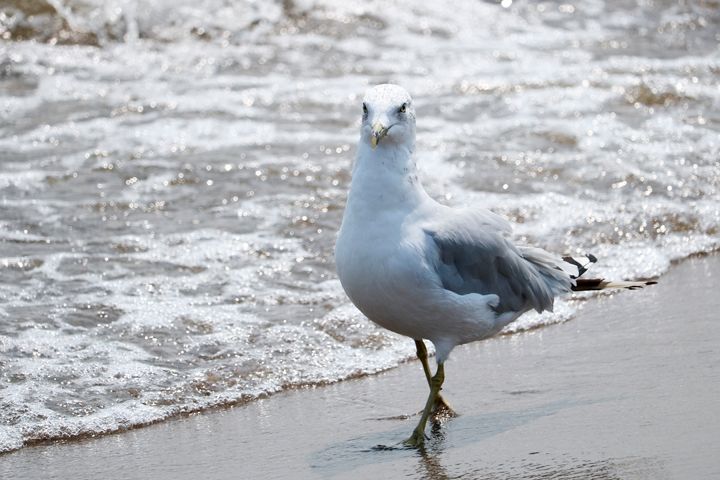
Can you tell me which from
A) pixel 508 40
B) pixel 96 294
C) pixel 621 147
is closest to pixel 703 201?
pixel 621 147

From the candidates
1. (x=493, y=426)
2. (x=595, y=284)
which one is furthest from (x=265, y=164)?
(x=493, y=426)

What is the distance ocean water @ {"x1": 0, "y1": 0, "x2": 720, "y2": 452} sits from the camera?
5.16 metres

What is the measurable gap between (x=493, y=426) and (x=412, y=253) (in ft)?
2.32

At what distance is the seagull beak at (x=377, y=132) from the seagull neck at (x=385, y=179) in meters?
0.14

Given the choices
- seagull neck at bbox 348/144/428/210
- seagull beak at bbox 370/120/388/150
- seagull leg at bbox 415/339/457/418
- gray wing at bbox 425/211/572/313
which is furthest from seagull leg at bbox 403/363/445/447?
seagull beak at bbox 370/120/388/150

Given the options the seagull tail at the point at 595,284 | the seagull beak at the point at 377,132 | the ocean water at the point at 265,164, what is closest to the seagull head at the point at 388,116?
the seagull beak at the point at 377,132

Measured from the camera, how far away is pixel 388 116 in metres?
4.05

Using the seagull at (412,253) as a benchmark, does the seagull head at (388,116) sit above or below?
above

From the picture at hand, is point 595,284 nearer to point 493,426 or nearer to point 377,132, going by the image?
point 493,426

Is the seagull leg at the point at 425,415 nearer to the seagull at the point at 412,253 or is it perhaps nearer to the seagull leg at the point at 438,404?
Answer: the seagull at the point at 412,253

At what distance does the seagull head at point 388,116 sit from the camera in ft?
13.2

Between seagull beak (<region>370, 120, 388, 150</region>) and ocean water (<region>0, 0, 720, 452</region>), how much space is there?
1314mm

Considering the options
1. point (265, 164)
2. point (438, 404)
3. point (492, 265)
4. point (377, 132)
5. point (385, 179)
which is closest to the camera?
point (377, 132)

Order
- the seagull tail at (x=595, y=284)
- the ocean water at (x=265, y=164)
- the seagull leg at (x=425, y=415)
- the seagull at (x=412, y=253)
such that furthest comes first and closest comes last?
the ocean water at (x=265, y=164) < the seagull tail at (x=595, y=284) < the seagull leg at (x=425, y=415) < the seagull at (x=412, y=253)
